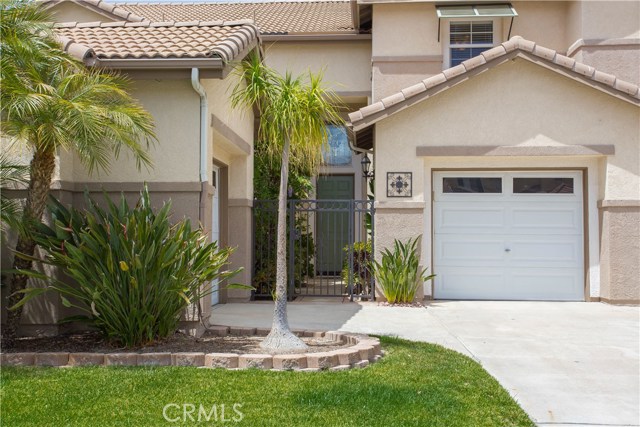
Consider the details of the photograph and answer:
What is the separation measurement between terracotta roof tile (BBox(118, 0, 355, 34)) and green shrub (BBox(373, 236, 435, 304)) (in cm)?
719

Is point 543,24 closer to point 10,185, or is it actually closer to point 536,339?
point 536,339

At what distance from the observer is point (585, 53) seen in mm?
14812

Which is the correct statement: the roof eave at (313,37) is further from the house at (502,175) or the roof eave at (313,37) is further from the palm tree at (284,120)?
the palm tree at (284,120)

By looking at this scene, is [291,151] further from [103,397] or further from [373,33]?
[373,33]

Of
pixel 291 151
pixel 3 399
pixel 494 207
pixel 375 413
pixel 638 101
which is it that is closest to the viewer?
pixel 375 413

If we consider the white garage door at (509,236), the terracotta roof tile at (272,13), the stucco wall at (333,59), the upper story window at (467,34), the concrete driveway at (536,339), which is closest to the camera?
the concrete driveway at (536,339)

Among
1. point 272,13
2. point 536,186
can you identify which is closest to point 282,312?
point 536,186

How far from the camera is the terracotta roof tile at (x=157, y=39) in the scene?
8.01 meters

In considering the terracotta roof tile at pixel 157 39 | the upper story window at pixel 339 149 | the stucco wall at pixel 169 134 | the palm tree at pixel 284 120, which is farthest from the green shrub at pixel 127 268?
the upper story window at pixel 339 149

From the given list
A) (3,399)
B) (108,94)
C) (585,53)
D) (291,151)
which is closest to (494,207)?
(585,53)

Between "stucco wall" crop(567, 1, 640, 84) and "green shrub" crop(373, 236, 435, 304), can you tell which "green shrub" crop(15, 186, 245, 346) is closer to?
"green shrub" crop(373, 236, 435, 304)

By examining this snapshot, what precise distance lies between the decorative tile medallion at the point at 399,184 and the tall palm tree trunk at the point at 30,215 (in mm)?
6991

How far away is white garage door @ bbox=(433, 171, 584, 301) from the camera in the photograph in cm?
1284

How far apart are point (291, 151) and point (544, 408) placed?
156 inches
